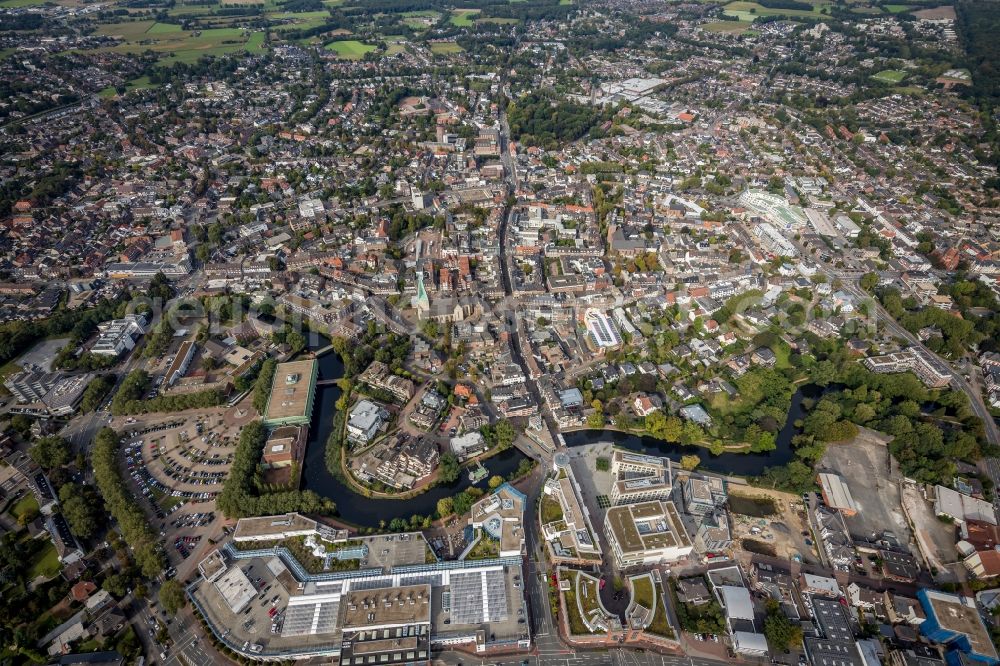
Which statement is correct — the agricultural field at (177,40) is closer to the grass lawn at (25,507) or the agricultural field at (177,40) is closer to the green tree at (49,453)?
the green tree at (49,453)

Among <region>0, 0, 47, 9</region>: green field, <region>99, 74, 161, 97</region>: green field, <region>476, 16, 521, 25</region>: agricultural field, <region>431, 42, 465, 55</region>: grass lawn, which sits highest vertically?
<region>0, 0, 47, 9</region>: green field

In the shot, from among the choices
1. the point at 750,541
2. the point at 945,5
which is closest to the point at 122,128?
the point at 750,541

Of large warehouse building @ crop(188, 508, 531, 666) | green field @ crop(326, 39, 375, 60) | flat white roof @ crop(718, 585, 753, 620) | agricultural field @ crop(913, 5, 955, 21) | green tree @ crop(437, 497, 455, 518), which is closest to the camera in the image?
large warehouse building @ crop(188, 508, 531, 666)

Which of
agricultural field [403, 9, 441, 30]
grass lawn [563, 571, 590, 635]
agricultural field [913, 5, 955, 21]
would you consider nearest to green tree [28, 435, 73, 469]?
grass lawn [563, 571, 590, 635]

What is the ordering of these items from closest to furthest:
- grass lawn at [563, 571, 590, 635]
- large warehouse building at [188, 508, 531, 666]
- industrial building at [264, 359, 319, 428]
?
large warehouse building at [188, 508, 531, 666] < grass lawn at [563, 571, 590, 635] < industrial building at [264, 359, 319, 428]

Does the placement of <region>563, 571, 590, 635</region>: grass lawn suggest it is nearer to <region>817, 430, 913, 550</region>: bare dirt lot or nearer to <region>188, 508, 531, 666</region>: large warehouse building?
<region>188, 508, 531, 666</region>: large warehouse building

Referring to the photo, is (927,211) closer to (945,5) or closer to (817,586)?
(817,586)
